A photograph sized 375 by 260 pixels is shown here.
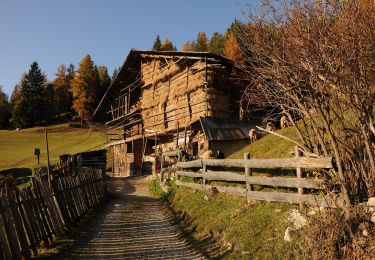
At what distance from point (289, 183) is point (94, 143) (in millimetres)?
57065

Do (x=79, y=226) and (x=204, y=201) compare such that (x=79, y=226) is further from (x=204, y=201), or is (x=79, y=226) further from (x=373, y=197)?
(x=373, y=197)

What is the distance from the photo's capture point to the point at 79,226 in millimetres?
11945

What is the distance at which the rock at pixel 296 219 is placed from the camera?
710 centimetres

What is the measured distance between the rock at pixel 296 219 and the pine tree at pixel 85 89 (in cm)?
7854

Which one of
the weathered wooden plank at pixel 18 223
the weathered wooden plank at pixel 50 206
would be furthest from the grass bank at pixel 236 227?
the weathered wooden plank at pixel 18 223

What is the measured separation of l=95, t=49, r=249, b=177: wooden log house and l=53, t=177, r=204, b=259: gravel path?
780cm

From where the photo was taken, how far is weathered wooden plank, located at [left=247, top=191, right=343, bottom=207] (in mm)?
6754

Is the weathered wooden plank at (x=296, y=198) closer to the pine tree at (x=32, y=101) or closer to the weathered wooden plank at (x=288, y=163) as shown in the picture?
the weathered wooden plank at (x=288, y=163)

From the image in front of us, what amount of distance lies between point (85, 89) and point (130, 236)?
82232 mm

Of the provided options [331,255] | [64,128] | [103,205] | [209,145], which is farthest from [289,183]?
[64,128]

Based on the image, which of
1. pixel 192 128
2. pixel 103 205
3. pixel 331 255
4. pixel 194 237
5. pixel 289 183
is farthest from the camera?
pixel 192 128

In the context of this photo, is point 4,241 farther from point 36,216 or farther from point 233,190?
point 233,190

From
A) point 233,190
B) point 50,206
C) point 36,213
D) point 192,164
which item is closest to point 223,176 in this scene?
point 233,190

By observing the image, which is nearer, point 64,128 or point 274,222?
point 274,222
